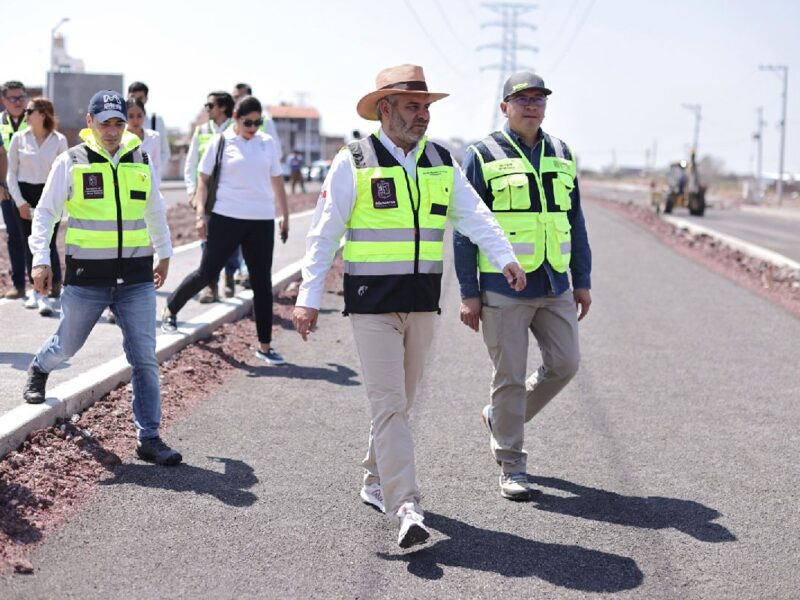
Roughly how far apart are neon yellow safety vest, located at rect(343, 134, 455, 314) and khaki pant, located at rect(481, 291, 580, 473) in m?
0.76

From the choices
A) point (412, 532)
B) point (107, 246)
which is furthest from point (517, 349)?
point (107, 246)

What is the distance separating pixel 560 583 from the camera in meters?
4.48

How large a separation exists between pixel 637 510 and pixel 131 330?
2797 millimetres

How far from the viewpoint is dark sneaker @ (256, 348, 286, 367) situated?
898cm

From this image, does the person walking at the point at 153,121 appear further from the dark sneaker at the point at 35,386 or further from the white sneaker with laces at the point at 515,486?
the white sneaker with laces at the point at 515,486

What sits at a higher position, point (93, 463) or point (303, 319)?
point (303, 319)

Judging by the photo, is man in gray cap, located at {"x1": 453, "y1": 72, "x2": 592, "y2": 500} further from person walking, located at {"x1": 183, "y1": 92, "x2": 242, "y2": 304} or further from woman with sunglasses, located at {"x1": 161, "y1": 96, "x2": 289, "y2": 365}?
person walking, located at {"x1": 183, "y1": 92, "x2": 242, "y2": 304}

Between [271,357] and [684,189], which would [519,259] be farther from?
[684,189]

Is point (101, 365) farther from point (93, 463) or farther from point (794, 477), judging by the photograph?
point (794, 477)

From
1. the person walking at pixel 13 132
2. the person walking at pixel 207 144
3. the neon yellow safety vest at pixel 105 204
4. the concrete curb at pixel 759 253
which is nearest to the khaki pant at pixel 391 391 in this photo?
the neon yellow safety vest at pixel 105 204

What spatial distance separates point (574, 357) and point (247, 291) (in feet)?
22.5

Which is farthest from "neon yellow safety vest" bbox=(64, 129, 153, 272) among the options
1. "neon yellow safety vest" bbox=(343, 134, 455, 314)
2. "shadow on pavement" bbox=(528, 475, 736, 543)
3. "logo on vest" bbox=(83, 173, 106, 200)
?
"shadow on pavement" bbox=(528, 475, 736, 543)

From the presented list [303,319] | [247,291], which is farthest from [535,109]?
[247,291]

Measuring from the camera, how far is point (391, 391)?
16.3 feet
